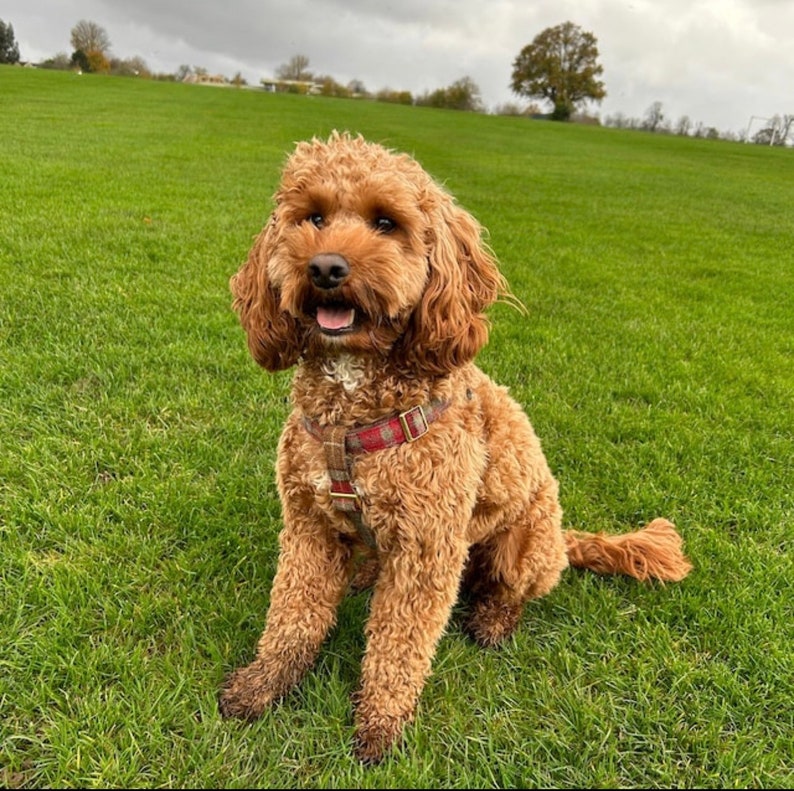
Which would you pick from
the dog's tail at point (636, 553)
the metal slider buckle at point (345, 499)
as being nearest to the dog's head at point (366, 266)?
the metal slider buckle at point (345, 499)

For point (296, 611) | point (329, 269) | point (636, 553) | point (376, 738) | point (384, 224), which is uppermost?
point (384, 224)

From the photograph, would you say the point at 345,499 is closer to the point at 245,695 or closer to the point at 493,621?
the point at 245,695

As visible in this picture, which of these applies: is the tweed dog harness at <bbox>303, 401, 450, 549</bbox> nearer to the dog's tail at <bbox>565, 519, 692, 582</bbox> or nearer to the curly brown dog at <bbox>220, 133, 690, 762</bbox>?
the curly brown dog at <bbox>220, 133, 690, 762</bbox>

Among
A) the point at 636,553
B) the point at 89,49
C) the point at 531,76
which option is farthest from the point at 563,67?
the point at 636,553

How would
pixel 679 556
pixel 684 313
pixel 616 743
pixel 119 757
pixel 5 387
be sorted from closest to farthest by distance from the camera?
1. pixel 119 757
2. pixel 616 743
3. pixel 679 556
4. pixel 5 387
5. pixel 684 313

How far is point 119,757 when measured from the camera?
201cm

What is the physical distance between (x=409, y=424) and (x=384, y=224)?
690 mm

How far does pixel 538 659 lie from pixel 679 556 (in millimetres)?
874

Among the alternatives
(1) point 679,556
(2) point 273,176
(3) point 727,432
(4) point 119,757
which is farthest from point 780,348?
(2) point 273,176

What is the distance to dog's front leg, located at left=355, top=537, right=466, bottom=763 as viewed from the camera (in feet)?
7.27

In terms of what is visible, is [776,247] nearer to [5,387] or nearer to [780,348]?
[780,348]

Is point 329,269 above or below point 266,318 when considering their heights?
above

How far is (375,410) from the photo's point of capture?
88.0 inches

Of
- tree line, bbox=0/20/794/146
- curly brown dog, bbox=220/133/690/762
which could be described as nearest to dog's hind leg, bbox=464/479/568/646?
curly brown dog, bbox=220/133/690/762
